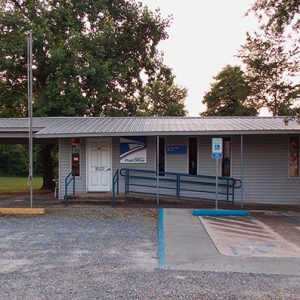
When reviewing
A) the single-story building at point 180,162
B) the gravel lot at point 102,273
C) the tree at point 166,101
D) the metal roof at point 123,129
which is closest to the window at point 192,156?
the single-story building at point 180,162

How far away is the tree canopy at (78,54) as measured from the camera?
1950cm

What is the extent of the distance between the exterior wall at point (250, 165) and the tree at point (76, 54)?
6.27 m

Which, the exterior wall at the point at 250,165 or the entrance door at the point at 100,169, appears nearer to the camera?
the exterior wall at the point at 250,165

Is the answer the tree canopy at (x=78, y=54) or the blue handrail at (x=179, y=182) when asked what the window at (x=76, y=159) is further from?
the tree canopy at (x=78, y=54)

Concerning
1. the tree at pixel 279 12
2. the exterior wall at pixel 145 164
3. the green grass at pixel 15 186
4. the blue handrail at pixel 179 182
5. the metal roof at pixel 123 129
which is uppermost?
the tree at pixel 279 12

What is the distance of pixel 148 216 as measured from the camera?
10922mm

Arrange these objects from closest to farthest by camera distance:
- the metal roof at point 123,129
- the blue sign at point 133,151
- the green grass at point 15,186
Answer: the metal roof at point 123,129 < the blue sign at point 133,151 < the green grass at point 15,186

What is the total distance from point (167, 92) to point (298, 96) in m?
35.1

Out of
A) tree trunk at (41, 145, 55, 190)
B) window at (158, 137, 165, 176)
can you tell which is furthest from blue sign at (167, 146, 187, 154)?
tree trunk at (41, 145, 55, 190)

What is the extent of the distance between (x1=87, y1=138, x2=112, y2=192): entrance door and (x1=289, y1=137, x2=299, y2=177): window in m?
6.59

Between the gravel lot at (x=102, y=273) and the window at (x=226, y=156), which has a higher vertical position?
the window at (x=226, y=156)

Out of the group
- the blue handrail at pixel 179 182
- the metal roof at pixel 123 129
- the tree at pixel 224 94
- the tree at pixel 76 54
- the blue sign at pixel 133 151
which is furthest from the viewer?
the tree at pixel 224 94

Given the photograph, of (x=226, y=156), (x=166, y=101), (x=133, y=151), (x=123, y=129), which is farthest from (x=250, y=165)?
(x=166, y=101)

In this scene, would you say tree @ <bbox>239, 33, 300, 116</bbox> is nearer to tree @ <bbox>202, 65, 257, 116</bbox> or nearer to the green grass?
tree @ <bbox>202, 65, 257, 116</bbox>
